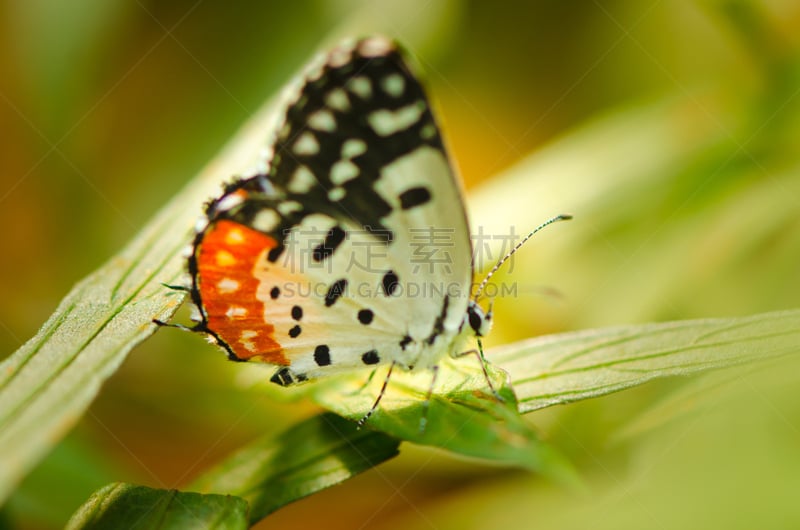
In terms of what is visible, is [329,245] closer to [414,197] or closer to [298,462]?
[414,197]

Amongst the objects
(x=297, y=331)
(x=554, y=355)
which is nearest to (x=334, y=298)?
(x=297, y=331)

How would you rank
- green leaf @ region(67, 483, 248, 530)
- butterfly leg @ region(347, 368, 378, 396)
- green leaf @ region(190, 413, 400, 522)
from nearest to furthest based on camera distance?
green leaf @ region(67, 483, 248, 530) < green leaf @ region(190, 413, 400, 522) < butterfly leg @ region(347, 368, 378, 396)

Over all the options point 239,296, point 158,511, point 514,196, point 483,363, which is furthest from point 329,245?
point 514,196

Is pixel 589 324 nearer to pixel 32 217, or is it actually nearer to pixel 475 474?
pixel 475 474

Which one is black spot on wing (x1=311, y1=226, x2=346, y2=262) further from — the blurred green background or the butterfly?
the blurred green background

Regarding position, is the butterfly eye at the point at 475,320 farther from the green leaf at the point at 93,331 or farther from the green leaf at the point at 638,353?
the green leaf at the point at 93,331

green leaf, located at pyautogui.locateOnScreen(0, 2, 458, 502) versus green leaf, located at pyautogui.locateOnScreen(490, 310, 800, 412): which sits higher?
green leaf, located at pyautogui.locateOnScreen(490, 310, 800, 412)

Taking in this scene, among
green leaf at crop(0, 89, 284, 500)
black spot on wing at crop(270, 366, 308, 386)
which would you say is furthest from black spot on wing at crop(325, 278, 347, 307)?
green leaf at crop(0, 89, 284, 500)
